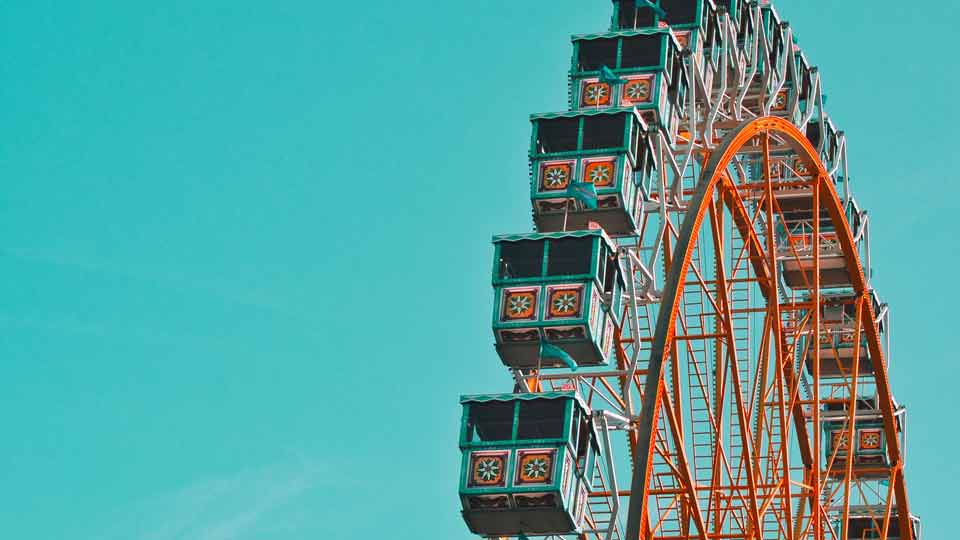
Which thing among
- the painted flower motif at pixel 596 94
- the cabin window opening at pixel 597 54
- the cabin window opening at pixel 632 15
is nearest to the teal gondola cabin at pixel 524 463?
the painted flower motif at pixel 596 94

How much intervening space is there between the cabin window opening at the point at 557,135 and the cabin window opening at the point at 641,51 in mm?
2263

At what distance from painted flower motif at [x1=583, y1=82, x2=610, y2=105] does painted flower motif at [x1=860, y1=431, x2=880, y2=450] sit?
1723 cm

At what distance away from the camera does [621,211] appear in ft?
109

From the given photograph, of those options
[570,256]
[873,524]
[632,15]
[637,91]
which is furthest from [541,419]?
[873,524]

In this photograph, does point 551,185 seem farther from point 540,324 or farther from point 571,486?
point 571,486

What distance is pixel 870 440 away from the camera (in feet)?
163

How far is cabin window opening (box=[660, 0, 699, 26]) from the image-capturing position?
38.4 metres

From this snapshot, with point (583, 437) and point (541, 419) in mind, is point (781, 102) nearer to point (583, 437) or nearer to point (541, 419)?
point (583, 437)

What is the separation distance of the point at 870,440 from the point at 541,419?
69.6 ft

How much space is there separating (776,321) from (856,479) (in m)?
14.3

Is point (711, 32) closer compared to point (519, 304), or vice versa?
point (519, 304)

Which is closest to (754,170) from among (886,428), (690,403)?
(886,428)

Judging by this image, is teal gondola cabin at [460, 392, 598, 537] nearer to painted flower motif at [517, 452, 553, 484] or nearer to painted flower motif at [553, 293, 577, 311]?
painted flower motif at [517, 452, 553, 484]

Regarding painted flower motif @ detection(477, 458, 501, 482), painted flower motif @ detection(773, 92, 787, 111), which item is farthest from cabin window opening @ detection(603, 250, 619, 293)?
painted flower motif @ detection(773, 92, 787, 111)
